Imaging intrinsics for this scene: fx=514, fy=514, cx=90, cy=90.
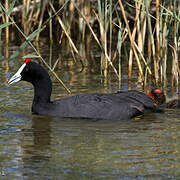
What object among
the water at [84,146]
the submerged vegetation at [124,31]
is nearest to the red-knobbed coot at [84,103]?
the water at [84,146]

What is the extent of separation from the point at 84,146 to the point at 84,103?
141 centimetres

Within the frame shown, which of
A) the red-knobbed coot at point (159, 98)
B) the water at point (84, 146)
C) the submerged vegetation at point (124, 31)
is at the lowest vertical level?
the red-knobbed coot at point (159, 98)

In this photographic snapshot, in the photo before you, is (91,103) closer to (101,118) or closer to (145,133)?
(101,118)

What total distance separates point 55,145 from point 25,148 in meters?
0.32

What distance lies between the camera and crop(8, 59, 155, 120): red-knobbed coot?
6723mm

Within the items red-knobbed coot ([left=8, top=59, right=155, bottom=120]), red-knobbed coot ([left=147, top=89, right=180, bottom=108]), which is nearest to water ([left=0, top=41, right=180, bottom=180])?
red-knobbed coot ([left=8, top=59, right=155, bottom=120])

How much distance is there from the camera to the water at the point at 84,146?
4.56 meters

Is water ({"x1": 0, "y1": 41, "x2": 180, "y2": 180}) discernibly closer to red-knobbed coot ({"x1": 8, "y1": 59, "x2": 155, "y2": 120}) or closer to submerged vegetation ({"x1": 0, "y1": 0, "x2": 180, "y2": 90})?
red-knobbed coot ({"x1": 8, "y1": 59, "x2": 155, "y2": 120})

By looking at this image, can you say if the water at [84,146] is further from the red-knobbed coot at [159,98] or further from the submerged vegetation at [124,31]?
the submerged vegetation at [124,31]

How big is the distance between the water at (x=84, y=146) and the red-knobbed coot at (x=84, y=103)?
12cm

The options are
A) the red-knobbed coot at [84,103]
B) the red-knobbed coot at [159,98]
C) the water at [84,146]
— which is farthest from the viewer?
the red-knobbed coot at [159,98]

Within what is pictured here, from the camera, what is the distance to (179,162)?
15.7 ft

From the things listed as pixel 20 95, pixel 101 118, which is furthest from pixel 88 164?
pixel 20 95

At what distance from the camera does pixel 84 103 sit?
266 inches
